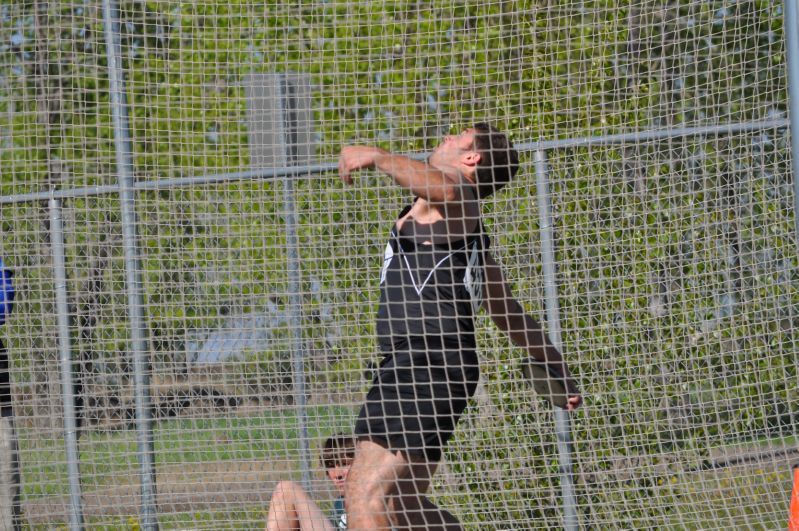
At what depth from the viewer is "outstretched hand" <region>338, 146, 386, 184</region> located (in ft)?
11.5

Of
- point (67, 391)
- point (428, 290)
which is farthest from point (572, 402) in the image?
point (67, 391)

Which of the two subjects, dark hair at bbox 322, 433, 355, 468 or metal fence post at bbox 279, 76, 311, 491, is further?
metal fence post at bbox 279, 76, 311, 491

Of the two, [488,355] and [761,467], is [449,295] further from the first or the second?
[761,467]

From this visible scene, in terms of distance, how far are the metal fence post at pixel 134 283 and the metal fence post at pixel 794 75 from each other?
9.04ft

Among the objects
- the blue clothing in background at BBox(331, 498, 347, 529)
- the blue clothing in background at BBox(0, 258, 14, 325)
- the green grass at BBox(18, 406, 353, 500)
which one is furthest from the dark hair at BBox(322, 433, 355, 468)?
the blue clothing in background at BBox(0, 258, 14, 325)

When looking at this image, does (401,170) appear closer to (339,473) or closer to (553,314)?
(553,314)

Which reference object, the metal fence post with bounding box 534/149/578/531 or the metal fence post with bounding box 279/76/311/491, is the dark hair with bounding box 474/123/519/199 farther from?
the metal fence post with bounding box 279/76/311/491

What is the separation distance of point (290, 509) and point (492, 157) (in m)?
1.62

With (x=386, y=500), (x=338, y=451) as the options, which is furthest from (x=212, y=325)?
(x=386, y=500)

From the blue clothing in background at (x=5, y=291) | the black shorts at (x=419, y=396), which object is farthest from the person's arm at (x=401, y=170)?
the blue clothing in background at (x=5, y=291)

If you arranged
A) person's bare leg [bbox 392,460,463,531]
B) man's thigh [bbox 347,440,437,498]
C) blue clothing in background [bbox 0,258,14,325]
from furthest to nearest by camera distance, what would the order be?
blue clothing in background [bbox 0,258,14,325]
person's bare leg [bbox 392,460,463,531]
man's thigh [bbox 347,440,437,498]

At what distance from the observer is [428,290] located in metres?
3.83

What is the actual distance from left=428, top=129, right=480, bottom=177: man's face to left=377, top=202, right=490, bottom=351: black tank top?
0.88 feet

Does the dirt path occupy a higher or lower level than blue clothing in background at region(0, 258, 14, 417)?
lower
